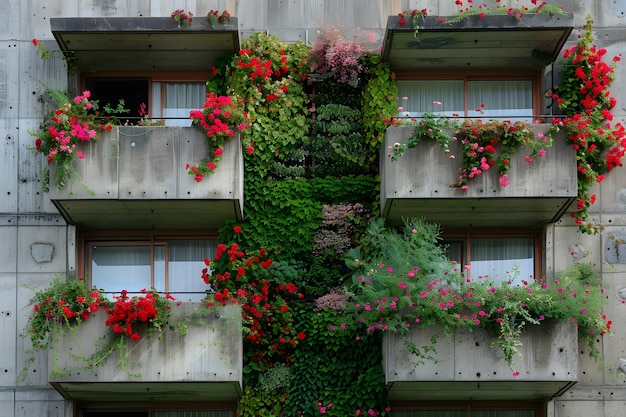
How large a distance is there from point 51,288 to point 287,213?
4054mm

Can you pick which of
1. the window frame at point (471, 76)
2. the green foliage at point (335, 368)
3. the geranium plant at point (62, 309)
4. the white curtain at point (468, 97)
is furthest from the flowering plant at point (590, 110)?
the geranium plant at point (62, 309)

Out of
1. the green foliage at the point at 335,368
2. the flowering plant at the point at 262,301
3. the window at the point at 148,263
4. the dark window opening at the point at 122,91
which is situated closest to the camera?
the green foliage at the point at 335,368

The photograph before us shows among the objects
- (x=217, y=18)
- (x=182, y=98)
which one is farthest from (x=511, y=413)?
(x=217, y=18)

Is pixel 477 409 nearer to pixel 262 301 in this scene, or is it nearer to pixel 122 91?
pixel 262 301

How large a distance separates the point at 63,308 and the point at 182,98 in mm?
4639

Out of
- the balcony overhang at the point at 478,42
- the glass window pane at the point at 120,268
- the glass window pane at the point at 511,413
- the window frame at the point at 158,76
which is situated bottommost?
the glass window pane at the point at 511,413

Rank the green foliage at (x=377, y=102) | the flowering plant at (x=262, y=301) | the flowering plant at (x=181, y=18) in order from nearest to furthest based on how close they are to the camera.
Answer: the flowering plant at (x=262, y=301) < the flowering plant at (x=181, y=18) < the green foliage at (x=377, y=102)

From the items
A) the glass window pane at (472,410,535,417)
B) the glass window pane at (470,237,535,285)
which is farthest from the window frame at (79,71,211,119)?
the glass window pane at (472,410,535,417)

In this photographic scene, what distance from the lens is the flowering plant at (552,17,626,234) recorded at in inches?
806

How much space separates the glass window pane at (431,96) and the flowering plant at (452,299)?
2.72 m

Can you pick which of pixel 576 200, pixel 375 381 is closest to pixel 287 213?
pixel 375 381

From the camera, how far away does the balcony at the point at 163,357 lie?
19172 millimetres

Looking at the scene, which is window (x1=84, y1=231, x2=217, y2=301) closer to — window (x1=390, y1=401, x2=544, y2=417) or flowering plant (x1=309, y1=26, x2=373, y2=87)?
flowering plant (x1=309, y1=26, x2=373, y2=87)

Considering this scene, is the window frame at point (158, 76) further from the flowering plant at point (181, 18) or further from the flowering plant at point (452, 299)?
the flowering plant at point (452, 299)
